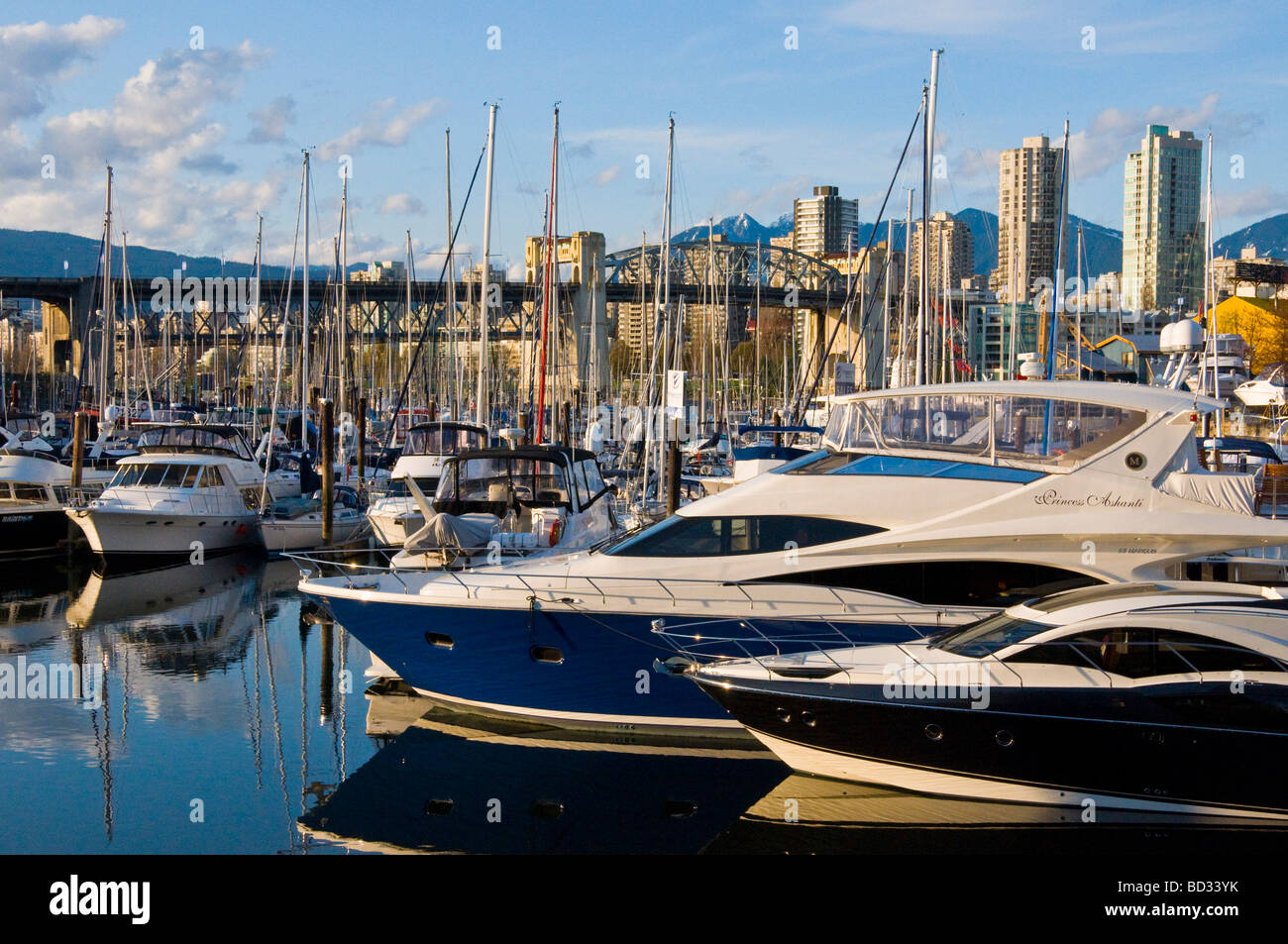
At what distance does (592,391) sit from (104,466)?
93.2 feet

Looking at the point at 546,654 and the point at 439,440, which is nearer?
the point at 546,654

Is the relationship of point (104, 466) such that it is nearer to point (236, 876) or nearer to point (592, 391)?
point (592, 391)

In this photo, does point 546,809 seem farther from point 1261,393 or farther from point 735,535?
point 1261,393

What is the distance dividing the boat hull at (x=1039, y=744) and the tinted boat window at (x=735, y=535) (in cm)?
223

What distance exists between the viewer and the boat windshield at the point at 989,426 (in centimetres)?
1405

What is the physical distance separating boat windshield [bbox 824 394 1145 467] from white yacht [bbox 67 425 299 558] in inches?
721

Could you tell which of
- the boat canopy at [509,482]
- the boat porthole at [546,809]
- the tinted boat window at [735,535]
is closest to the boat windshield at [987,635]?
the tinted boat window at [735,535]

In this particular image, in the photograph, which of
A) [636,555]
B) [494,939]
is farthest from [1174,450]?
[494,939]

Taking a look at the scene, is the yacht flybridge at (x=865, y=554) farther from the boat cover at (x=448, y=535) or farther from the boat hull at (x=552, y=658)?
the boat cover at (x=448, y=535)

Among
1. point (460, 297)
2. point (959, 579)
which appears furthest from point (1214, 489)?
point (460, 297)

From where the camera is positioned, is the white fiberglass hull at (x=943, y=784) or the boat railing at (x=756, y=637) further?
the boat railing at (x=756, y=637)

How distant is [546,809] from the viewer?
12.6m

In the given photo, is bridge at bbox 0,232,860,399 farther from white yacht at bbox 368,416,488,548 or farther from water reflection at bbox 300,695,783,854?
water reflection at bbox 300,695,783,854

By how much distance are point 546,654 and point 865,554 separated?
3.60 m
